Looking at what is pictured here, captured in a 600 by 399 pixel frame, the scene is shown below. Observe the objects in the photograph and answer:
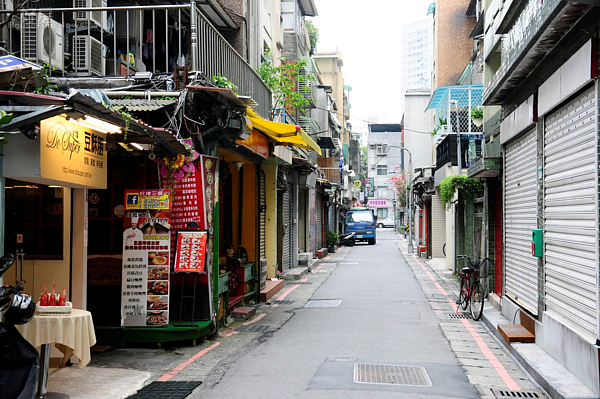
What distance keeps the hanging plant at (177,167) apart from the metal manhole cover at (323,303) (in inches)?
228

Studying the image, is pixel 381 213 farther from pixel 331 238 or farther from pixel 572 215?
pixel 572 215

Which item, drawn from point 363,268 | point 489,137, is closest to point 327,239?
point 363,268

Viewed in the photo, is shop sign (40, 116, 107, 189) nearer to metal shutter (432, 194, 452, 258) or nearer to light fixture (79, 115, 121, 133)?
light fixture (79, 115, 121, 133)

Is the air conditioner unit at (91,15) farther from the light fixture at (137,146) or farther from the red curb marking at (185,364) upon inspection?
the red curb marking at (185,364)

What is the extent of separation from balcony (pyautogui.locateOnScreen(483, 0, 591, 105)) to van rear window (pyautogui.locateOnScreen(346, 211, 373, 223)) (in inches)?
1353

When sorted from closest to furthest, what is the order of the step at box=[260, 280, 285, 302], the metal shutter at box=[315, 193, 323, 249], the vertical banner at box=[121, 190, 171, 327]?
the vertical banner at box=[121, 190, 171, 327] < the step at box=[260, 280, 285, 302] < the metal shutter at box=[315, 193, 323, 249]

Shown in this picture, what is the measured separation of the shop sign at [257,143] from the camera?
12328 millimetres

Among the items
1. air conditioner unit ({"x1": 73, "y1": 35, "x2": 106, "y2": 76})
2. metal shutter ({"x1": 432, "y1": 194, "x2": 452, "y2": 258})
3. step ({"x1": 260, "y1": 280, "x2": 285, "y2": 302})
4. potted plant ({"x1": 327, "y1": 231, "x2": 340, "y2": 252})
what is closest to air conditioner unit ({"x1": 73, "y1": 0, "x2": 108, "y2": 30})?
air conditioner unit ({"x1": 73, "y1": 35, "x2": 106, "y2": 76})

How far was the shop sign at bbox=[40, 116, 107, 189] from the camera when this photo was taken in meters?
6.64

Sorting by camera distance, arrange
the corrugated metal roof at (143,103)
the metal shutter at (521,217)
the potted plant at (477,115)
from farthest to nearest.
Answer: the potted plant at (477,115) < the metal shutter at (521,217) < the corrugated metal roof at (143,103)

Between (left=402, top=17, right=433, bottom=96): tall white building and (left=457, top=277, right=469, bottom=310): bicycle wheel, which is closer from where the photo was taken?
(left=457, top=277, right=469, bottom=310): bicycle wheel

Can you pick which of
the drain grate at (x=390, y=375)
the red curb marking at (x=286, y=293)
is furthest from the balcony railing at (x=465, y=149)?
the drain grate at (x=390, y=375)

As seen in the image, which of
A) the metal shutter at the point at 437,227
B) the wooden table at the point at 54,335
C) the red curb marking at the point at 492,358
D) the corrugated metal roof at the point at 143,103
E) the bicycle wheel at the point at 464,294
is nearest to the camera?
the wooden table at the point at 54,335

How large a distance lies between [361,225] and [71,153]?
3964 cm
